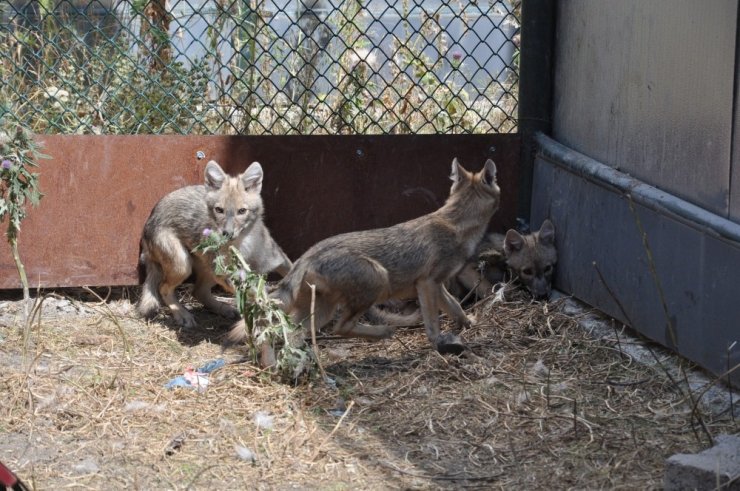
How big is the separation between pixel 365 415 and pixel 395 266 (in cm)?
133

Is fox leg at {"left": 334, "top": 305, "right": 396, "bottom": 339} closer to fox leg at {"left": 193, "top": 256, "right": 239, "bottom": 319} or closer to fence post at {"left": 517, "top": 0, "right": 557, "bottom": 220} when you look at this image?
fox leg at {"left": 193, "top": 256, "right": 239, "bottom": 319}

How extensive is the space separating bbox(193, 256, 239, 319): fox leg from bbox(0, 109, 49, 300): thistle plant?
133cm

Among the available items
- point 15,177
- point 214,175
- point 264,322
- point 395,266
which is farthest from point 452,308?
point 15,177

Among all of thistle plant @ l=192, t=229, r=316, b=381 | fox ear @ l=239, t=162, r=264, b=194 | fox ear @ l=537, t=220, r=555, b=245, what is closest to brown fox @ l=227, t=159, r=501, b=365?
thistle plant @ l=192, t=229, r=316, b=381

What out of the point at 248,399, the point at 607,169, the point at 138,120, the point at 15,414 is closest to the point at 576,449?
the point at 248,399

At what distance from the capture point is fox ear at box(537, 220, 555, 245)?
23.9 feet

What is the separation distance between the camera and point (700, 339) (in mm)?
5320

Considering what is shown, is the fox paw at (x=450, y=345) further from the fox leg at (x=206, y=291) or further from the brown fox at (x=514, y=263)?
the fox leg at (x=206, y=291)

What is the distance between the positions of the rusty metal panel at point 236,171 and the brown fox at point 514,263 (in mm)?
246

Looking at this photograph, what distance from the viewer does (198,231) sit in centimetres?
728

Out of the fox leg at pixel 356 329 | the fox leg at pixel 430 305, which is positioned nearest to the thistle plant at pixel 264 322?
the fox leg at pixel 356 329

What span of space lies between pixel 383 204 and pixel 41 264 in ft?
7.93

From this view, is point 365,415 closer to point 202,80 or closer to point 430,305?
point 430,305

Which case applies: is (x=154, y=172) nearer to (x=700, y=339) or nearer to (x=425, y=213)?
(x=425, y=213)
